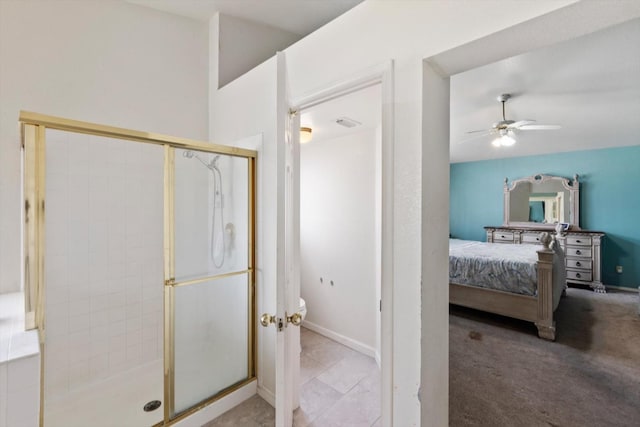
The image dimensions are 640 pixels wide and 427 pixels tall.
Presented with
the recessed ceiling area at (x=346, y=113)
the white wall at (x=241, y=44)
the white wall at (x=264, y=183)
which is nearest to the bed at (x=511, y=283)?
the recessed ceiling area at (x=346, y=113)

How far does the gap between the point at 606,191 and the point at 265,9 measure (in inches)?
242

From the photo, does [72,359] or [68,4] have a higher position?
[68,4]

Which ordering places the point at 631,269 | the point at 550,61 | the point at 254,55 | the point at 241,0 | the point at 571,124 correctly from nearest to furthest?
the point at 550,61 < the point at 241,0 < the point at 254,55 < the point at 571,124 < the point at 631,269

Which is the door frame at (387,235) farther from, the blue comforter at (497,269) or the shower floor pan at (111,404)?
the blue comforter at (497,269)

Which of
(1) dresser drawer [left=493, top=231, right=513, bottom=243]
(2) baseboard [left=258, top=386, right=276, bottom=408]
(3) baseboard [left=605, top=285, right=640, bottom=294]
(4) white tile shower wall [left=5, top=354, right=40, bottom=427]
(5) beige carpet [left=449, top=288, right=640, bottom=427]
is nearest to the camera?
(4) white tile shower wall [left=5, top=354, right=40, bottom=427]

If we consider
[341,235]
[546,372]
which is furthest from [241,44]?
[546,372]

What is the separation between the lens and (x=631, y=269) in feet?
15.2

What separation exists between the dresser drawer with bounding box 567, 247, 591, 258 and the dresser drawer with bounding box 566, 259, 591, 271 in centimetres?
9

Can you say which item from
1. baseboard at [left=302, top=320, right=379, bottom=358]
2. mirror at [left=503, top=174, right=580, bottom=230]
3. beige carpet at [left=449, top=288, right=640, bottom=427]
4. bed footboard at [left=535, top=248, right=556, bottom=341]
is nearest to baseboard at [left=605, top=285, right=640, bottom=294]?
mirror at [left=503, top=174, right=580, bottom=230]

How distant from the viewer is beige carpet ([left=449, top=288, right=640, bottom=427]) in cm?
192

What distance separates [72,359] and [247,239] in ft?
4.89

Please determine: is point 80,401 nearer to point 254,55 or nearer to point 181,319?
point 181,319

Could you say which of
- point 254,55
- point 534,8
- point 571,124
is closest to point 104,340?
point 254,55

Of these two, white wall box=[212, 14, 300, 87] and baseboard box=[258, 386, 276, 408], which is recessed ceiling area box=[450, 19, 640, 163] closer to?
white wall box=[212, 14, 300, 87]
